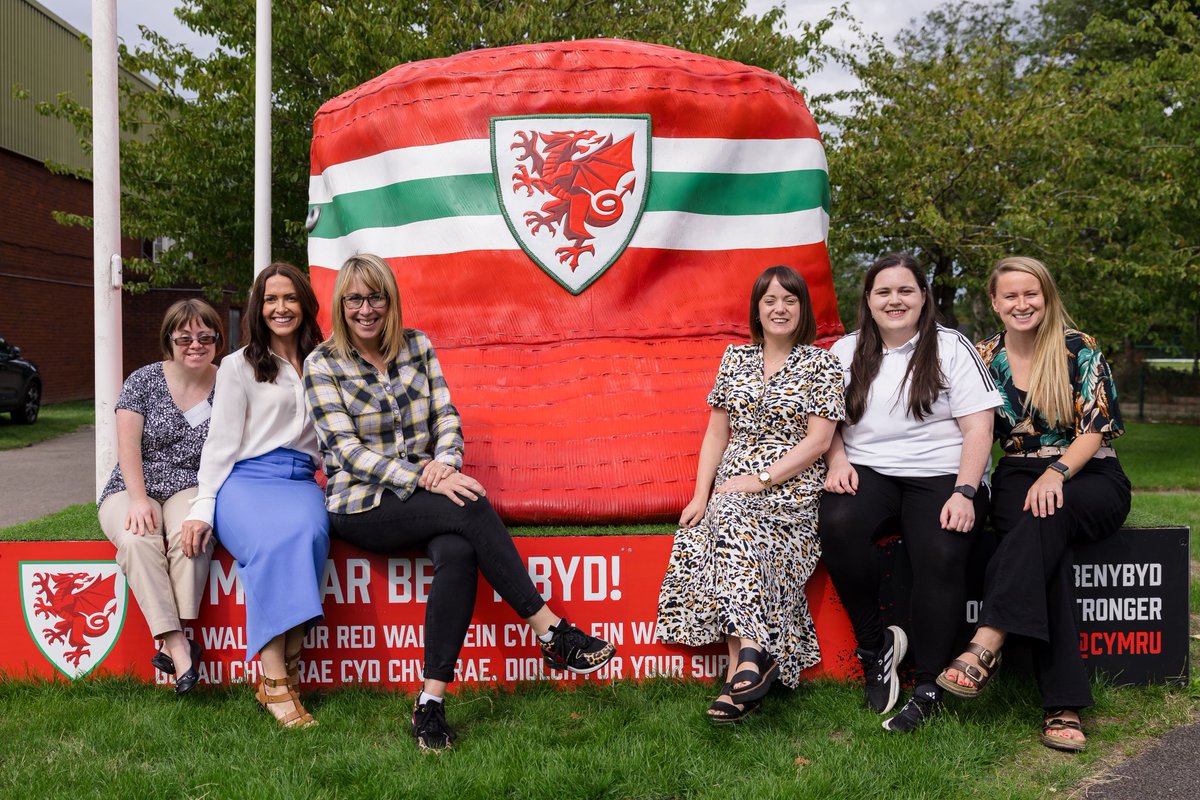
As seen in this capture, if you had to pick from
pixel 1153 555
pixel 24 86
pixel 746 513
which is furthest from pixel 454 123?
pixel 24 86

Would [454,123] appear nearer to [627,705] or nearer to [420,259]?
[420,259]

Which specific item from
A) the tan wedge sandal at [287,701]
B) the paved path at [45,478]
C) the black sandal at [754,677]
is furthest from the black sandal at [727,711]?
the paved path at [45,478]

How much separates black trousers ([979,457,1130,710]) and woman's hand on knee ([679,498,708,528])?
3.03 ft

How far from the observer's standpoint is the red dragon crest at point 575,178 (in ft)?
14.0

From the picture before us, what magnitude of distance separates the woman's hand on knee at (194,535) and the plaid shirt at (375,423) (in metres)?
0.38

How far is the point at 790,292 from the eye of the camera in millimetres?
3344

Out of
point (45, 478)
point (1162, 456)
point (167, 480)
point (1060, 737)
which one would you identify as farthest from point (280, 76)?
A: point (1162, 456)

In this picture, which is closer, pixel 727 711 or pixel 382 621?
pixel 727 711

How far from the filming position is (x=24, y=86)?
57.4 ft

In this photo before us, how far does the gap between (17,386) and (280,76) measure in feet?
24.1

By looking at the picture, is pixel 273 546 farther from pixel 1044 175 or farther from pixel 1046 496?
pixel 1044 175

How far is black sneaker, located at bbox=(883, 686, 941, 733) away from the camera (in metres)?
2.97

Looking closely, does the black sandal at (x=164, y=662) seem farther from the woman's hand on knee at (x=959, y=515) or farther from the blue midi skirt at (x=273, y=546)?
the woman's hand on knee at (x=959, y=515)

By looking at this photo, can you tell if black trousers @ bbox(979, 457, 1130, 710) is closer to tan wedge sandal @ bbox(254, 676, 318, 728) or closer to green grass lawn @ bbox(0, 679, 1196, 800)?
green grass lawn @ bbox(0, 679, 1196, 800)
